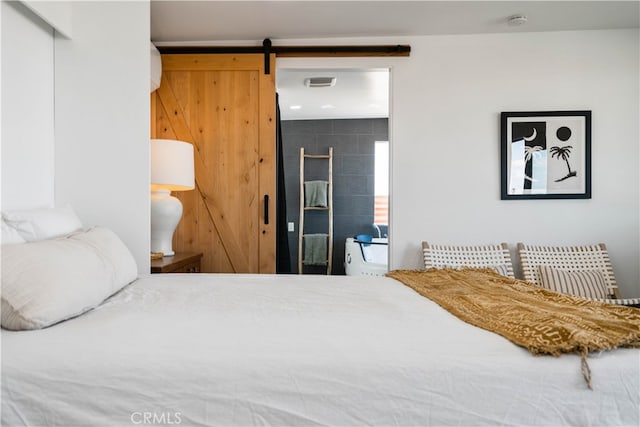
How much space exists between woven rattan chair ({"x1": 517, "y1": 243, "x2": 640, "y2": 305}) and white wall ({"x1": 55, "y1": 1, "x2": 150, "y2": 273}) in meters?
2.56

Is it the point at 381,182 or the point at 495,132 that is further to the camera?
the point at 381,182

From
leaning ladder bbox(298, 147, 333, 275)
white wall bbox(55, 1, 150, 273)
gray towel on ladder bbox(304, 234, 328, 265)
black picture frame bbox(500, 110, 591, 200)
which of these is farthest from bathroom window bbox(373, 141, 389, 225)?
white wall bbox(55, 1, 150, 273)

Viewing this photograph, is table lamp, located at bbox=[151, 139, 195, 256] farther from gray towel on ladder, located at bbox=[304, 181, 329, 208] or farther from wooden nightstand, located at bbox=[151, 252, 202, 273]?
gray towel on ladder, located at bbox=[304, 181, 329, 208]

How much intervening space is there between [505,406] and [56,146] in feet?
7.65

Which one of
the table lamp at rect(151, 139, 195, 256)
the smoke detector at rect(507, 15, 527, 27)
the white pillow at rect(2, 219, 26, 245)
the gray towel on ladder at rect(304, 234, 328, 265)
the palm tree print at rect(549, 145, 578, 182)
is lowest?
the gray towel on ladder at rect(304, 234, 328, 265)

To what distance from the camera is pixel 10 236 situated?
4.18 ft

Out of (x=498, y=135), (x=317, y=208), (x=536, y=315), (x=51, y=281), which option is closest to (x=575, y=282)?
(x=498, y=135)

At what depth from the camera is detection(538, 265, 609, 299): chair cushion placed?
255cm

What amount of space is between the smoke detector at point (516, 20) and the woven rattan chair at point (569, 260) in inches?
62.5

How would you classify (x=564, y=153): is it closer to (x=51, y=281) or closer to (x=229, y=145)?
(x=229, y=145)

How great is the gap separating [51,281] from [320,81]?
3086mm

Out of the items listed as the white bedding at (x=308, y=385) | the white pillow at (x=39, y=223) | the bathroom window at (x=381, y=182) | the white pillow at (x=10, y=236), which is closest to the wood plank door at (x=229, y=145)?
the white pillow at (x=39, y=223)

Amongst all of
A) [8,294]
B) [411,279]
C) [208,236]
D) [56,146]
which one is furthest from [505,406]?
[208,236]

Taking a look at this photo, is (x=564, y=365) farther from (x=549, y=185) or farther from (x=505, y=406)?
(x=549, y=185)
